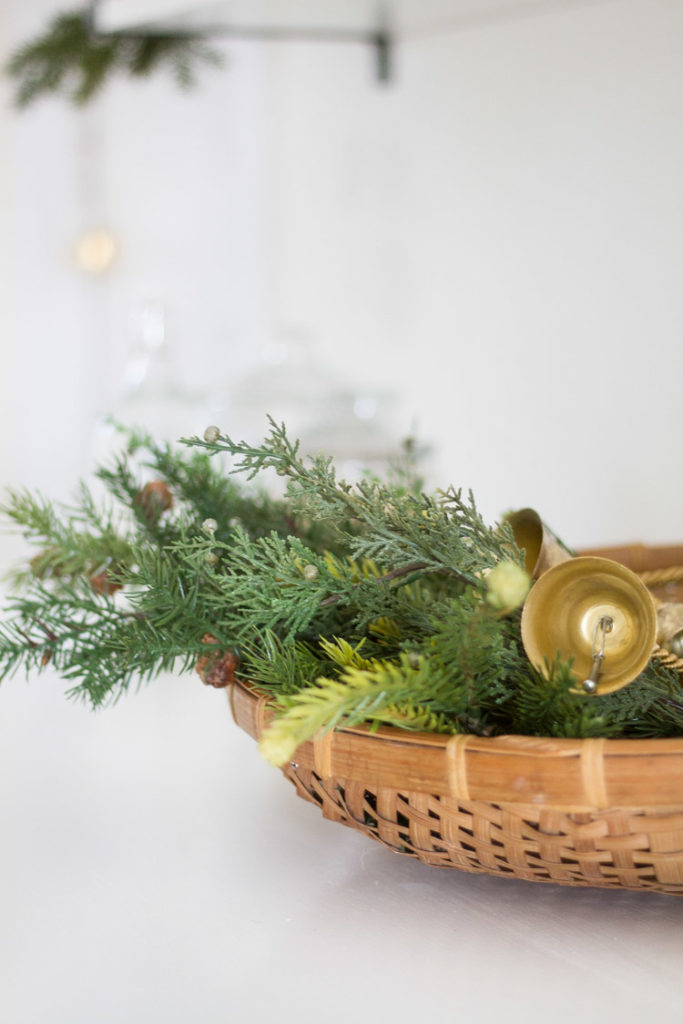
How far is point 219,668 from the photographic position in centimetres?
36

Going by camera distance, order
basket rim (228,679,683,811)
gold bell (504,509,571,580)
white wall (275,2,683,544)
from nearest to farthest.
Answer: basket rim (228,679,683,811) < gold bell (504,509,571,580) < white wall (275,2,683,544)

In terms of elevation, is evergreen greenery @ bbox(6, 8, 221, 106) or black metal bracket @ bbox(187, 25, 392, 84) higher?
black metal bracket @ bbox(187, 25, 392, 84)

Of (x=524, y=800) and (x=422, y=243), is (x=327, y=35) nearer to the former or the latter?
(x=422, y=243)

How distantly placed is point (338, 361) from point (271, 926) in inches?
48.4

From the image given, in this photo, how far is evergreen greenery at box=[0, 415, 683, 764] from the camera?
0.92 feet

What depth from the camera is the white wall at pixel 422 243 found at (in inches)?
45.9

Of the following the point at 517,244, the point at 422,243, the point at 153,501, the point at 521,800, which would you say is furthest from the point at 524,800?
the point at 422,243

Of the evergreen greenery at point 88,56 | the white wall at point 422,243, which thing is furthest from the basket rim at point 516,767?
the evergreen greenery at point 88,56

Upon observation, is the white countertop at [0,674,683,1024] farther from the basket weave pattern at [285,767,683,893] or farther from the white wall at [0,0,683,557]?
the white wall at [0,0,683,557]

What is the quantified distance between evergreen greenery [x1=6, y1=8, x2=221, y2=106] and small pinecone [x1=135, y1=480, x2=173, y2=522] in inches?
35.0

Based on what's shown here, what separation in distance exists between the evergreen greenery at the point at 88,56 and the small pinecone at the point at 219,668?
3.25ft

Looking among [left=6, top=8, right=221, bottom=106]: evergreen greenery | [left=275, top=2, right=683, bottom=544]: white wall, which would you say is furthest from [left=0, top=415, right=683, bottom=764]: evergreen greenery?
[left=6, top=8, right=221, bottom=106]: evergreen greenery

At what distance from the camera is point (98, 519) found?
437mm

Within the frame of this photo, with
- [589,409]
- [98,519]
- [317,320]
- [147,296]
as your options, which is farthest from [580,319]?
[98,519]
